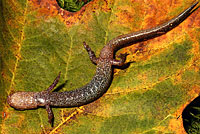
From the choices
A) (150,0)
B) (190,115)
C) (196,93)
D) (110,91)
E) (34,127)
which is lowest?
(190,115)

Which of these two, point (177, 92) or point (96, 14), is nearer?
point (177, 92)

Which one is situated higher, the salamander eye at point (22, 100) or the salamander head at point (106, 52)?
the salamander head at point (106, 52)

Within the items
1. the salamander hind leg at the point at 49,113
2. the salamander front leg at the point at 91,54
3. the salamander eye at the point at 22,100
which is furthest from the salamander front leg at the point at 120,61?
the salamander eye at the point at 22,100

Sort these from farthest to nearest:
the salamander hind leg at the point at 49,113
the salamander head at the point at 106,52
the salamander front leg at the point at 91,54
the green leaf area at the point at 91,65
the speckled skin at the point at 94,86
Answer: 1. the salamander head at the point at 106,52
2. the salamander front leg at the point at 91,54
3. the speckled skin at the point at 94,86
4. the salamander hind leg at the point at 49,113
5. the green leaf area at the point at 91,65

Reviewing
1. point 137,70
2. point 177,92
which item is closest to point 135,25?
point 137,70

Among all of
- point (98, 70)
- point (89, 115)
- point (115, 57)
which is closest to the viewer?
point (89, 115)

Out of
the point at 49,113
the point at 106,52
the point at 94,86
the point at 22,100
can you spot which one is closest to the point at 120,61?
the point at 106,52

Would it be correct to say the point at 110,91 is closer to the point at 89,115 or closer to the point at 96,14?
the point at 89,115

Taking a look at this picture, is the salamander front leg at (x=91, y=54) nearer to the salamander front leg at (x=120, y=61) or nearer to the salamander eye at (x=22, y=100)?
the salamander front leg at (x=120, y=61)

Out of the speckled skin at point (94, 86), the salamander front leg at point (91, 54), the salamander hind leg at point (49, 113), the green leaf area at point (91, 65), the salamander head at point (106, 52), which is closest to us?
the green leaf area at point (91, 65)
